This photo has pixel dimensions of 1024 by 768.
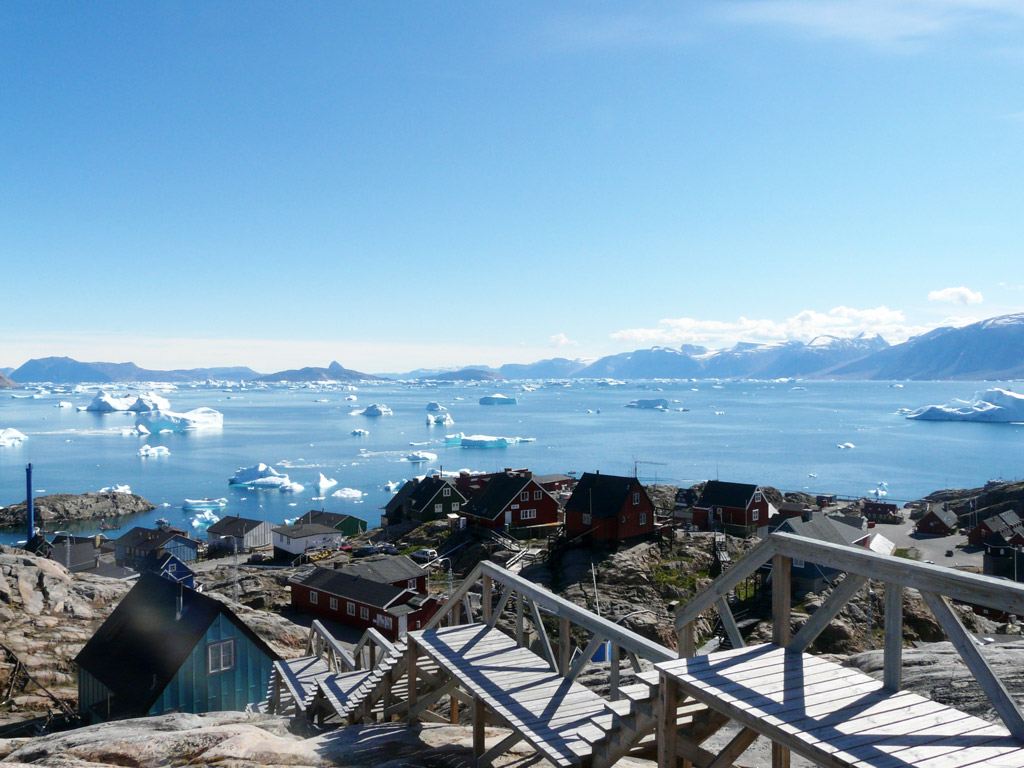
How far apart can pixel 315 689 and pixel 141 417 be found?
458ft

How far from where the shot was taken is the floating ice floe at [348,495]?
71375mm

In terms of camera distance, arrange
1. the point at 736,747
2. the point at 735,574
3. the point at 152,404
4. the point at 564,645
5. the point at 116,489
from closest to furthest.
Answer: the point at 736,747
the point at 735,574
the point at 564,645
the point at 116,489
the point at 152,404

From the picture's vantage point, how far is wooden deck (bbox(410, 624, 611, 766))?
5.52m

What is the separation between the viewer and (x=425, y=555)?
40312mm

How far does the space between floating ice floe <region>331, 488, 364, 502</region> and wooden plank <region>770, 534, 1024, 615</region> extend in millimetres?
69732

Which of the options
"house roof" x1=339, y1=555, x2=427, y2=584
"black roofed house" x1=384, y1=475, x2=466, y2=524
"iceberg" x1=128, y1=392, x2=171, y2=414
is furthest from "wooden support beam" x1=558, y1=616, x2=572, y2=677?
"iceberg" x1=128, y1=392, x2=171, y2=414

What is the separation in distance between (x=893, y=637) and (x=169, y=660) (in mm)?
16819

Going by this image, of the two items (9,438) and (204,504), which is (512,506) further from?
(9,438)

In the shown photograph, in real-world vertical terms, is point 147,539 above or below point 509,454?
above

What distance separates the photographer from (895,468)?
9125 cm

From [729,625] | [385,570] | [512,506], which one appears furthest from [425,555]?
[729,625]

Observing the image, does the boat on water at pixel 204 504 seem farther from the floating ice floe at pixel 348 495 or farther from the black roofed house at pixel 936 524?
the black roofed house at pixel 936 524

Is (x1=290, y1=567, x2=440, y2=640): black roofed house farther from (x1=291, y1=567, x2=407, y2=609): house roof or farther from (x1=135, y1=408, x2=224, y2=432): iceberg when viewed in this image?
(x1=135, y1=408, x2=224, y2=432): iceberg

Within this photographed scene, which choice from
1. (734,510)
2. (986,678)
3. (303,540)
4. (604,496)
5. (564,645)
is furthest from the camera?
(303,540)
